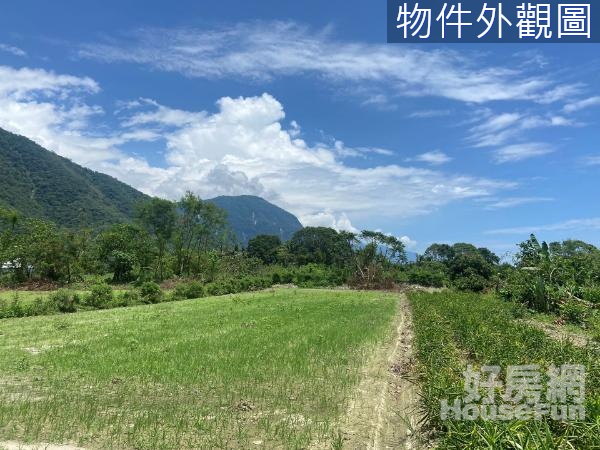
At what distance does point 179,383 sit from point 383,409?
4181mm

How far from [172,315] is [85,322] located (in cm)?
413

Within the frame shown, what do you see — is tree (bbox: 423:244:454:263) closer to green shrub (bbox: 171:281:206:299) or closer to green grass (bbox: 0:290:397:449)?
green shrub (bbox: 171:281:206:299)

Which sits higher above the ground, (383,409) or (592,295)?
(592,295)

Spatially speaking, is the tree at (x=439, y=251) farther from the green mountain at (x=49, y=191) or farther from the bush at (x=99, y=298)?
the bush at (x=99, y=298)

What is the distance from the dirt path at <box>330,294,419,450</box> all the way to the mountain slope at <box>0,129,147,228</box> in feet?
282

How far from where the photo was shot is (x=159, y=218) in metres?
61.3

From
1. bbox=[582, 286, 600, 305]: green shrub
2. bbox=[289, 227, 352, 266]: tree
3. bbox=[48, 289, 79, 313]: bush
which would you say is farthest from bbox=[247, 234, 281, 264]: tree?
bbox=[582, 286, 600, 305]: green shrub

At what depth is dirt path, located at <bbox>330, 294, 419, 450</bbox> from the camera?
22.4ft

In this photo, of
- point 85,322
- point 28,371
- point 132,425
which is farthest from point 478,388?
point 85,322

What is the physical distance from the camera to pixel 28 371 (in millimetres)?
10469

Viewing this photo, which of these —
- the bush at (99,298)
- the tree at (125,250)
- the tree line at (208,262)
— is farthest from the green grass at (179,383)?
the tree at (125,250)

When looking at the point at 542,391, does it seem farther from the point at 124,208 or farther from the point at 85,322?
the point at 124,208

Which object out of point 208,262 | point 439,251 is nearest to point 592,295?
point 208,262

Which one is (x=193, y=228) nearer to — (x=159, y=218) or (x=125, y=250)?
(x=159, y=218)
